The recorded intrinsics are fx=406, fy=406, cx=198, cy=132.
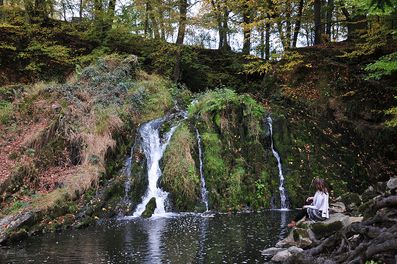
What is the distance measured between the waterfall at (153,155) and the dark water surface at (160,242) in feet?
4.54

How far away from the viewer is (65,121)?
49.7 feet

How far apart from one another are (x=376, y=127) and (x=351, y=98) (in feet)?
6.08

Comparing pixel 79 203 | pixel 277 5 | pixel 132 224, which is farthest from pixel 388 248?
pixel 277 5

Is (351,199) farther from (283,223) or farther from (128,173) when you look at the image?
(128,173)

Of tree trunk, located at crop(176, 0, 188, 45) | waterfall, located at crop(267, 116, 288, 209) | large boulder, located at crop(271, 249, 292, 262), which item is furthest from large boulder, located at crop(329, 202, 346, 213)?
tree trunk, located at crop(176, 0, 188, 45)

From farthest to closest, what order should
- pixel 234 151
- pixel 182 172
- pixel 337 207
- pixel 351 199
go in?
pixel 234 151 → pixel 182 172 → pixel 351 199 → pixel 337 207

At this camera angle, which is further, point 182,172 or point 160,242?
point 182,172

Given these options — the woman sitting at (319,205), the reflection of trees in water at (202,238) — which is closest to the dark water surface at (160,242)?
the reflection of trees in water at (202,238)

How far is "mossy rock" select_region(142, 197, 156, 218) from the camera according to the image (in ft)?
42.7

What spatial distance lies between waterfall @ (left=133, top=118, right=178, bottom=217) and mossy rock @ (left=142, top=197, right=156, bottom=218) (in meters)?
0.20

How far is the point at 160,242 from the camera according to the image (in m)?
9.62

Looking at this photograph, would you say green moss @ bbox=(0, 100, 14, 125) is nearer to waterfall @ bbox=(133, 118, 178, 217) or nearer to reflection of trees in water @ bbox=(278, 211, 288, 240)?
waterfall @ bbox=(133, 118, 178, 217)

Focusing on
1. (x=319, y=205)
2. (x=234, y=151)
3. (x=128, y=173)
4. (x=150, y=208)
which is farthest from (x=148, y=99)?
(x=319, y=205)

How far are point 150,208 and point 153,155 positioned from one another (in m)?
2.72
